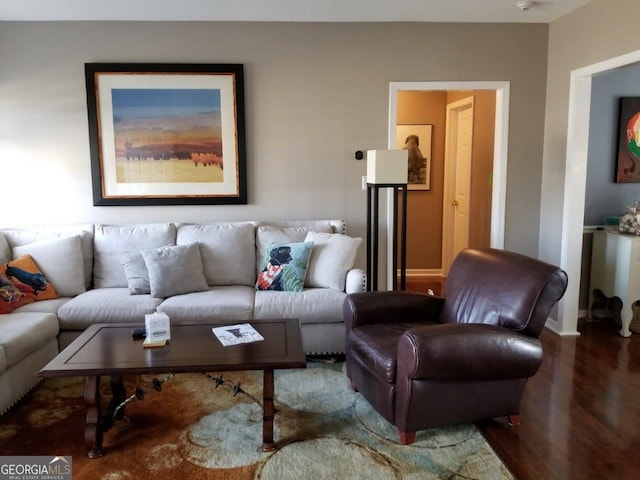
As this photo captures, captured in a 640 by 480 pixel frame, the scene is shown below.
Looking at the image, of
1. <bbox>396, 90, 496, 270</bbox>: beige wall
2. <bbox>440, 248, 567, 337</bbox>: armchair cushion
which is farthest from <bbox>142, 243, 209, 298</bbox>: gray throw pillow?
<bbox>396, 90, 496, 270</bbox>: beige wall

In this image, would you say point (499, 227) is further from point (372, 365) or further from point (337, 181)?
point (372, 365)

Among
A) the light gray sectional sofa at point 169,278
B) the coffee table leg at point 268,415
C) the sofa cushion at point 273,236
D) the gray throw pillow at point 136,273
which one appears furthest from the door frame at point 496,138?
the coffee table leg at point 268,415

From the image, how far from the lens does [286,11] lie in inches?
150

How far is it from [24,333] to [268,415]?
1527 millimetres

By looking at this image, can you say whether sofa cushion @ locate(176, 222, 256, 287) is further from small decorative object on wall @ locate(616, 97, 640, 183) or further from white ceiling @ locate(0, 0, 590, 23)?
small decorative object on wall @ locate(616, 97, 640, 183)

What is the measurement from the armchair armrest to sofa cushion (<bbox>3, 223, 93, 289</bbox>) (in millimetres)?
2052

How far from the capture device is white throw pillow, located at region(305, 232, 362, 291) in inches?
143

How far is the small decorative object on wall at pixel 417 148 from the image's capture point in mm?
5914

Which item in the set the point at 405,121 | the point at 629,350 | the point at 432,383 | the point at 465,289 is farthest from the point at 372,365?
the point at 405,121

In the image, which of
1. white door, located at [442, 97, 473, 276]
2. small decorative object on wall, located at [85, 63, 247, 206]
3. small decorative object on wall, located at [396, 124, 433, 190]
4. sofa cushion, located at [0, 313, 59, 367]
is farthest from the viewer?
small decorative object on wall, located at [396, 124, 433, 190]

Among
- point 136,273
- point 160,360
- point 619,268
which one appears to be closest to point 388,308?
point 160,360

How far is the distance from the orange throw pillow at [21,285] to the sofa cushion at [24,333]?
Result: 0.45 ft

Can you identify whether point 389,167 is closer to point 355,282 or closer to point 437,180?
point 355,282

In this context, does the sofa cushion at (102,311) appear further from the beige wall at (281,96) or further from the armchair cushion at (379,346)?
the armchair cushion at (379,346)
